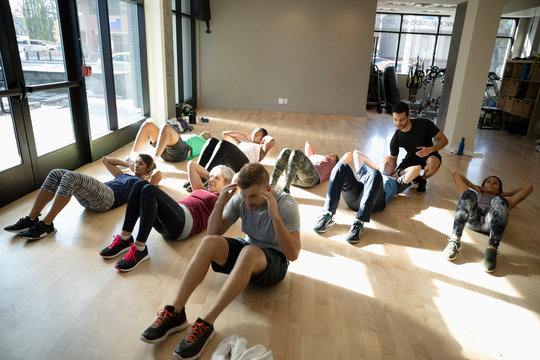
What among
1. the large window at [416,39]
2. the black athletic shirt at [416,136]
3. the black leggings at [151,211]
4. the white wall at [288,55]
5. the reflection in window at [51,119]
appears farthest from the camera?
the large window at [416,39]

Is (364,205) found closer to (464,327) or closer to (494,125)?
(464,327)

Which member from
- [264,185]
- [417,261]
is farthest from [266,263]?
[417,261]

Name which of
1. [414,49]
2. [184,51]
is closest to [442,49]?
[414,49]

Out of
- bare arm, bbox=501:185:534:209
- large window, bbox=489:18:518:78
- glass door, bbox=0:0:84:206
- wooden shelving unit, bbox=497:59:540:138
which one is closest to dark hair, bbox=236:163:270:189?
bare arm, bbox=501:185:534:209

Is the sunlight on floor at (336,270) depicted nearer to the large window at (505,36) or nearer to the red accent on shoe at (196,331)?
the red accent on shoe at (196,331)

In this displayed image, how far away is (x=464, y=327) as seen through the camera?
2182mm

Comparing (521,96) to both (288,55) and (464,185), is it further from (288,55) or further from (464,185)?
(464,185)

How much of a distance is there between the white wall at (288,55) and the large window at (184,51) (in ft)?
1.17

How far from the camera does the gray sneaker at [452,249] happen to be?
115 inches

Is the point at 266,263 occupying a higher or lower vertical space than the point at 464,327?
higher

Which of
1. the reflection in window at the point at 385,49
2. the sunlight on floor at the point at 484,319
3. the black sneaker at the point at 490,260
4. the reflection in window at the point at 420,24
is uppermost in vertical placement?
the reflection in window at the point at 420,24

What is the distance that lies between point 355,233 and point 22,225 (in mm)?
2563

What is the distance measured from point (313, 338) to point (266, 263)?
17.9 inches

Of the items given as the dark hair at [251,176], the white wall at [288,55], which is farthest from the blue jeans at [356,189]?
the white wall at [288,55]
